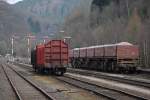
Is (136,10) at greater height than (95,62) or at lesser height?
greater

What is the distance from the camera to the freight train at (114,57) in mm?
46241

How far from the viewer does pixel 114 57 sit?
47.9 meters

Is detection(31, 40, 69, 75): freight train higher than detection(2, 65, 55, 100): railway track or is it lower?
higher

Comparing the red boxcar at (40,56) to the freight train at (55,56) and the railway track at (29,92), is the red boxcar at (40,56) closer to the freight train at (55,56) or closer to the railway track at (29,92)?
the freight train at (55,56)

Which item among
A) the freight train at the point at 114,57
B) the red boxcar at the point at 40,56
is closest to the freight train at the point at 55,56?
the red boxcar at the point at 40,56

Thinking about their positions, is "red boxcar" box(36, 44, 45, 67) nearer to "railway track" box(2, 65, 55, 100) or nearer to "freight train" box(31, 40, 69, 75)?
"freight train" box(31, 40, 69, 75)

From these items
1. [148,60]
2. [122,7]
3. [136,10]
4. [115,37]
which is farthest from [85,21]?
[148,60]

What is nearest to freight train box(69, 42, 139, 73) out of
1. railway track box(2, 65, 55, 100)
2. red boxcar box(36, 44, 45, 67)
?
red boxcar box(36, 44, 45, 67)

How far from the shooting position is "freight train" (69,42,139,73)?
46.2 metres

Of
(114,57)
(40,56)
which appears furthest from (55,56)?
(114,57)

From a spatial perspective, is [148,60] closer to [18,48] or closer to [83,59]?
[83,59]

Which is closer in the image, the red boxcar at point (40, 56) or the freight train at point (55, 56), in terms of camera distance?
the freight train at point (55, 56)

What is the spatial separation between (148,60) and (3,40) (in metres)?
138

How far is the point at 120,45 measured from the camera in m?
47.7
